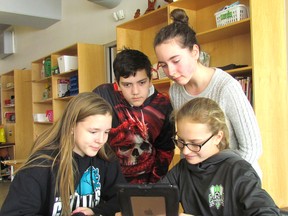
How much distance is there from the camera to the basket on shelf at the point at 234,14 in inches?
103

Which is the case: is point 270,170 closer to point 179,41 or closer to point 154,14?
point 179,41

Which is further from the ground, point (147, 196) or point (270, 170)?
point (147, 196)

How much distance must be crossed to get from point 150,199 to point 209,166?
0.30 meters

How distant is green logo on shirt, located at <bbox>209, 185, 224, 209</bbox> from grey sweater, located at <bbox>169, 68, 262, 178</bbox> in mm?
181

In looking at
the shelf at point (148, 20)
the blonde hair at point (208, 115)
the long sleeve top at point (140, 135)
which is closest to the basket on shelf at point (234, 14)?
the shelf at point (148, 20)

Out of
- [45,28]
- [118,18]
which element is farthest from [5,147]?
[118,18]

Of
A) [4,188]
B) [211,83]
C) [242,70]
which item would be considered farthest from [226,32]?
[4,188]

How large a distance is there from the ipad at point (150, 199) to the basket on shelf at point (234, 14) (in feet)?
6.77

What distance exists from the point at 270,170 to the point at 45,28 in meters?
5.42

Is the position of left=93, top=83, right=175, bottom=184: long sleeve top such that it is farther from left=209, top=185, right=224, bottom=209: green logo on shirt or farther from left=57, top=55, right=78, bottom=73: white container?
left=57, top=55, right=78, bottom=73: white container

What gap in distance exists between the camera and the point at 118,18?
4426mm

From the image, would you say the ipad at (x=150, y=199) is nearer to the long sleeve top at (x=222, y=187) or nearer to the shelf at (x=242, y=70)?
the long sleeve top at (x=222, y=187)

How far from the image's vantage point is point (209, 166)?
113 cm

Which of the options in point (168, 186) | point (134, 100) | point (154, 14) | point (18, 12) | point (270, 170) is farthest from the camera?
point (18, 12)
